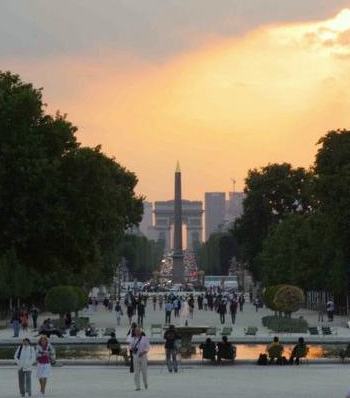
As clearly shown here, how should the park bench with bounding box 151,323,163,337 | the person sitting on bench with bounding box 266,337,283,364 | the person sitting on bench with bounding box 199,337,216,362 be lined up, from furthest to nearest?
the park bench with bounding box 151,323,163,337 < the person sitting on bench with bounding box 199,337,216,362 < the person sitting on bench with bounding box 266,337,283,364

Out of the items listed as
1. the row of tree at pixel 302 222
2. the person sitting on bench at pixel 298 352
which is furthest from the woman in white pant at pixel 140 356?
the row of tree at pixel 302 222

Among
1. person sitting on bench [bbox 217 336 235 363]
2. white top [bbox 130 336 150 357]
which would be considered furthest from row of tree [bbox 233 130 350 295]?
white top [bbox 130 336 150 357]

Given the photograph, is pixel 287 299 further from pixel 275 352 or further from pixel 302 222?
pixel 302 222

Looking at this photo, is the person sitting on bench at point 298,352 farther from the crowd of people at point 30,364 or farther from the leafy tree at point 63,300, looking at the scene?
the leafy tree at point 63,300

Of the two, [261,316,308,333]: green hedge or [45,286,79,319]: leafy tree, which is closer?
[261,316,308,333]: green hedge

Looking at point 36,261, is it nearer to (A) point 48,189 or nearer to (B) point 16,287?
(A) point 48,189

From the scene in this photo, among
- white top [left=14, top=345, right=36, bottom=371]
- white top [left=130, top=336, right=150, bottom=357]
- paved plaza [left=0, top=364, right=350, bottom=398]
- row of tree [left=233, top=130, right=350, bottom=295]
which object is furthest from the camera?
row of tree [left=233, top=130, right=350, bottom=295]

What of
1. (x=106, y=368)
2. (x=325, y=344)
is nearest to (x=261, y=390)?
(x=106, y=368)

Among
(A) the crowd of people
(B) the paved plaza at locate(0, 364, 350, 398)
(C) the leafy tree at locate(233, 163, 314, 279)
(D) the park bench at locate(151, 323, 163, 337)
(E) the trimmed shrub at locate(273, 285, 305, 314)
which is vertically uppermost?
(C) the leafy tree at locate(233, 163, 314, 279)

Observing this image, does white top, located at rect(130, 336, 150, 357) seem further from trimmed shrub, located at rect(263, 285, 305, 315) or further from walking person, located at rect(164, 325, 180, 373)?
trimmed shrub, located at rect(263, 285, 305, 315)

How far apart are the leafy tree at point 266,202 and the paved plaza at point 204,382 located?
2744 inches

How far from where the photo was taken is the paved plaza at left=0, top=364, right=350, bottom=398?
81.0 feet

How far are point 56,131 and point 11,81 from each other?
2.74m

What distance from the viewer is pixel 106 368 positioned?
33219 millimetres
